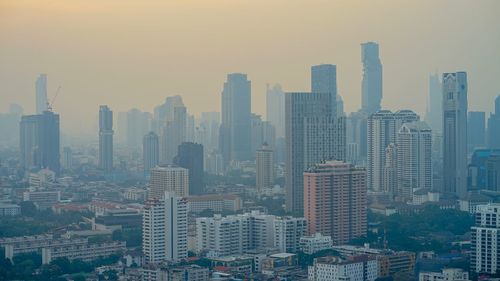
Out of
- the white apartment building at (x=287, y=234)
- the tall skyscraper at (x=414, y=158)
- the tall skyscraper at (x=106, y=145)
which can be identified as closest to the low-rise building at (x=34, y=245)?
the white apartment building at (x=287, y=234)

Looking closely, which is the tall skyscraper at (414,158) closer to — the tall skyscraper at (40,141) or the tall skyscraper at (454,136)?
the tall skyscraper at (454,136)

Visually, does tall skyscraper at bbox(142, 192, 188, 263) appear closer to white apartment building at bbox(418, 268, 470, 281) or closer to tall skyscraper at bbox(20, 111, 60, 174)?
white apartment building at bbox(418, 268, 470, 281)

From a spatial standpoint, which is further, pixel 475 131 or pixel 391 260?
pixel 475 131

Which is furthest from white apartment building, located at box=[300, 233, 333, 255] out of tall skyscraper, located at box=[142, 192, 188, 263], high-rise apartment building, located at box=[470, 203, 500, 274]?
high-rise apartment building, located at box=[470, 203, 500, 274]

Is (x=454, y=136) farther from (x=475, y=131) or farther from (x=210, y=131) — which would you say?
(x=210, y=131)

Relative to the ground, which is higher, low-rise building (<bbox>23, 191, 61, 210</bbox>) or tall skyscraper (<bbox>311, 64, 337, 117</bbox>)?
tall skyscraper (<bbox>311, 64, 337, 117</bbox>)

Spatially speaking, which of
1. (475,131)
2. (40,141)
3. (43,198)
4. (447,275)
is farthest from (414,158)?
(447,275)

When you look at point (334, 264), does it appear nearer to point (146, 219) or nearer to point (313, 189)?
point (146, 219)
